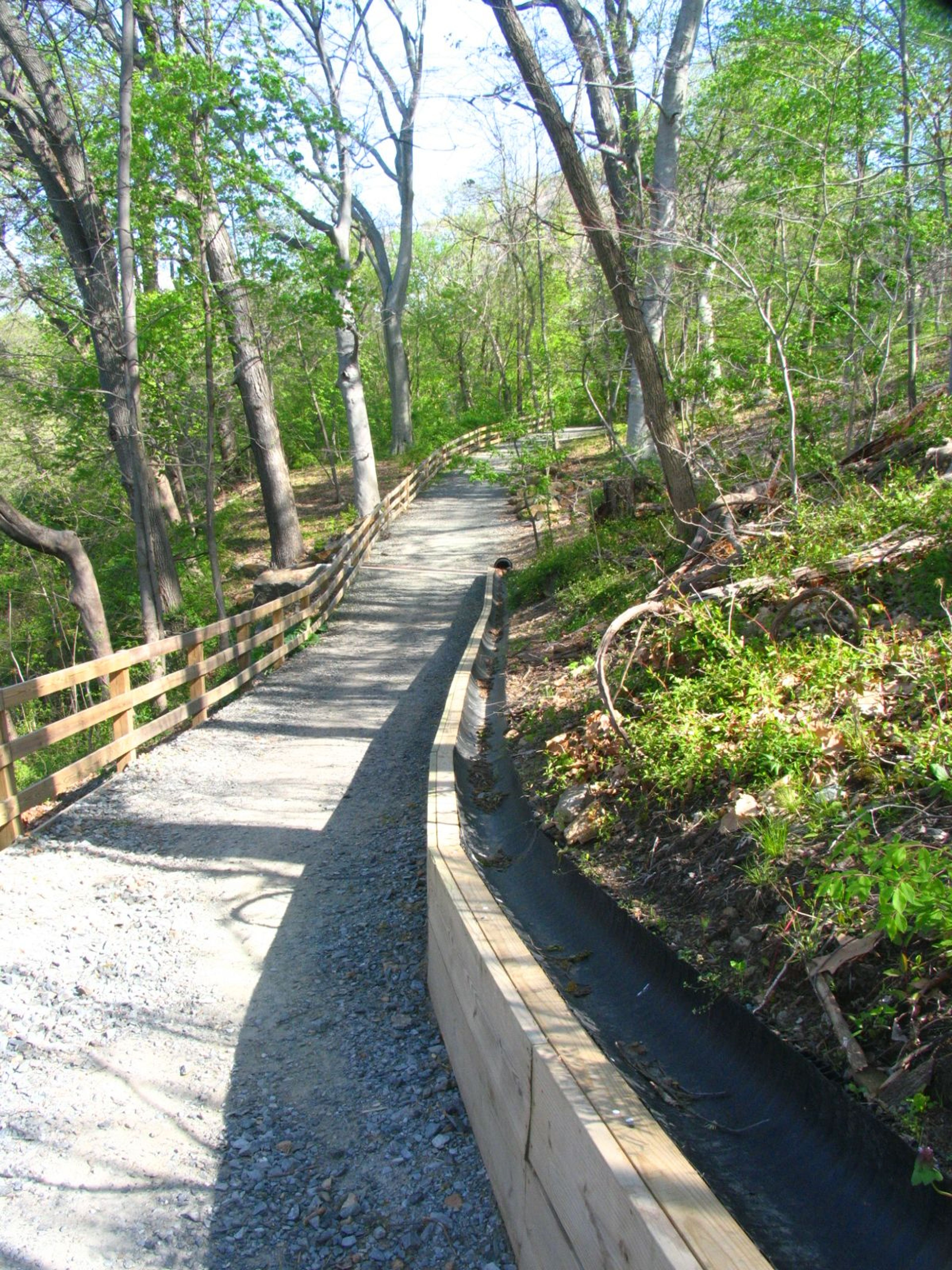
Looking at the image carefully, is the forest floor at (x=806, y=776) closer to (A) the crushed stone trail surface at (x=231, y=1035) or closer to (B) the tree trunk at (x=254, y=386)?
(A) the crushed stone trail surface at (x=231, y=1035)

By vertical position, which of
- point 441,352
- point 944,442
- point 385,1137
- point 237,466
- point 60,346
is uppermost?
point 441,352

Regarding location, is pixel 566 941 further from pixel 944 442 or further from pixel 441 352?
pixel 441 352

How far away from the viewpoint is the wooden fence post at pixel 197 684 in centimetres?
824

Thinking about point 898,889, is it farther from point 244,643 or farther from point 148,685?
point 244,643

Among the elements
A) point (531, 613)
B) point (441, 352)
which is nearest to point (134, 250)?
point (531, 613)

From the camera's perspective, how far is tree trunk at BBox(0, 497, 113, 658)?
1050cm

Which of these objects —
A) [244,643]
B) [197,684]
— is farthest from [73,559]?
[197,684]

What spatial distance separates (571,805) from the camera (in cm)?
448

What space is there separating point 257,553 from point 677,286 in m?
12.6

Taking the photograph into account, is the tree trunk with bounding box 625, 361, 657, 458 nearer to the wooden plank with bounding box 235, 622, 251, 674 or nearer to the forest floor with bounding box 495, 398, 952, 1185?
the wooden plank with bounding box 235, 622, 251, 674

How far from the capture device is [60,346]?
19391mm

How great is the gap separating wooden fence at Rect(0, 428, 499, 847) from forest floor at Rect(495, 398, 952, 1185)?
3.17 m

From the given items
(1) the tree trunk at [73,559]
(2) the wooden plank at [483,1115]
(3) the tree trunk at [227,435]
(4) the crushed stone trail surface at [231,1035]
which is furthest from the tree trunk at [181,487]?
(2) the wooden plank at [483,1115]

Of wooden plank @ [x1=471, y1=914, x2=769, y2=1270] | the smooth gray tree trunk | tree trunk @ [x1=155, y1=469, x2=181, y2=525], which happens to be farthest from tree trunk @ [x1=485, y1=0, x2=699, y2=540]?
tree trunk @ [x1=155, y1=469, x2=181, y2=525]
